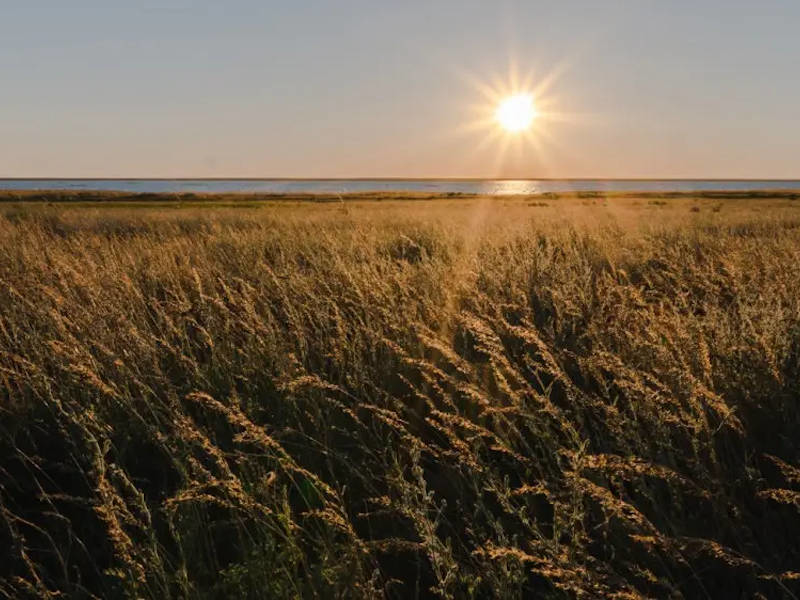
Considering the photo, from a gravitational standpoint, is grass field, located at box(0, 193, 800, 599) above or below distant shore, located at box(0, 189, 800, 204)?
below

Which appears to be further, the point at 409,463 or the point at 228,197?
the point at 228,197

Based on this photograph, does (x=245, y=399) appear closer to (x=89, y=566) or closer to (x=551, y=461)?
(x=89, y=566)

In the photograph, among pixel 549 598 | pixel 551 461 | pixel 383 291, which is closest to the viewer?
pixel 549 598

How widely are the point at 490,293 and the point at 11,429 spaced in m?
4.04

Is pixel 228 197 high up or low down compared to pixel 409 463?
up

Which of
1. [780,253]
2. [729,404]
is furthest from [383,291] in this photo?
[780,253]

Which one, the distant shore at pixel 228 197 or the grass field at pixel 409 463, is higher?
the distant shore at pixel 228 197

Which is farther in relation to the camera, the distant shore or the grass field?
the distant shore

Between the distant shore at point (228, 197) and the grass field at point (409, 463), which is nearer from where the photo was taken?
the grass field at point (409, 463)

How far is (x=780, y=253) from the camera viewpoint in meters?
7.85

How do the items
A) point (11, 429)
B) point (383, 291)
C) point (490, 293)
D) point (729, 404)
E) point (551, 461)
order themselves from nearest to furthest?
1. point (551, 461)
2. point (729, 404)
3. point (11, 429)
4. point (383, 291)
5. point (490, 293)

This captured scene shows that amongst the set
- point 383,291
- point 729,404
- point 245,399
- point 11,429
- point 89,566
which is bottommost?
point 89,566

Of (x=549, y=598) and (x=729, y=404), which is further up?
(x=729, y=404)

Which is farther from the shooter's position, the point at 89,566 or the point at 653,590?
the point at 89,566
